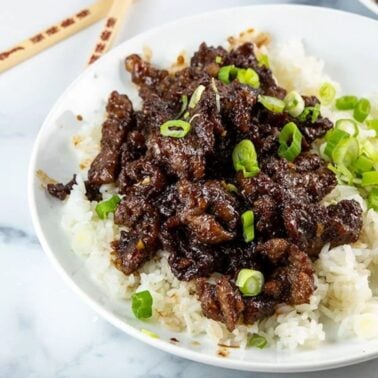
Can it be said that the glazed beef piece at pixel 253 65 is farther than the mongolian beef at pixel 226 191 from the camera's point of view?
Yes

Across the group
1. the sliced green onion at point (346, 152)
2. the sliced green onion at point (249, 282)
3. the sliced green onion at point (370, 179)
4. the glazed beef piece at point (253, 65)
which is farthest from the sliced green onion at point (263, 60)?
the sliced green onion at point (249, 282)

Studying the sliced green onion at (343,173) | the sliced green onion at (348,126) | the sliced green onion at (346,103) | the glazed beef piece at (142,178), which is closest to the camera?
the glazed beef piece at (142,178)

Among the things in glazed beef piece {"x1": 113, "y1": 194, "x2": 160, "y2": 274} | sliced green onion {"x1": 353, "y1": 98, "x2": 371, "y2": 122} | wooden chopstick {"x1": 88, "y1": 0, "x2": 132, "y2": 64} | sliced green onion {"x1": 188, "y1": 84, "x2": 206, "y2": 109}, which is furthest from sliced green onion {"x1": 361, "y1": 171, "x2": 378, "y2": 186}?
wooden chopstick {"x1": 88, "y1": 0, "x2": 132, "y2": 64}

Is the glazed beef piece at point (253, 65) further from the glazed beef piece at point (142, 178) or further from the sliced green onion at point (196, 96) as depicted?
the glazed beef piece at point (142, 178)

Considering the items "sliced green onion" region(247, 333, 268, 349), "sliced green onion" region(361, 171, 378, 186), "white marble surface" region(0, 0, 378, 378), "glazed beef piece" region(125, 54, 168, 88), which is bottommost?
"white marble surface" region(0, 0, 378, 378)

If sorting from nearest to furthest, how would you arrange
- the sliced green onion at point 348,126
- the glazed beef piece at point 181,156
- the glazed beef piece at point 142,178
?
the glazed beef piece at point 181,156, the glazed beef piece at point 142,178, the sliced green onion at point 348,126

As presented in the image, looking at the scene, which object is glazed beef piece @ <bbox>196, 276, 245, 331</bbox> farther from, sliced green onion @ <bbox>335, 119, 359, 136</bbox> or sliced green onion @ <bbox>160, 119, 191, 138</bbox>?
sliced green onion @ <bbox>335, 119, 359, 136</bbox>
